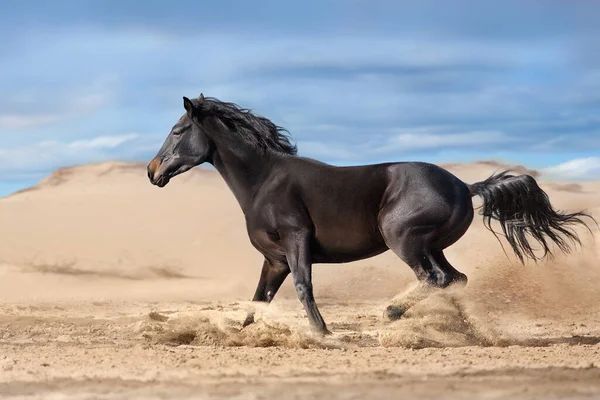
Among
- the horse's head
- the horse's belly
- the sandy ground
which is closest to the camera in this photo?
the sandy ground

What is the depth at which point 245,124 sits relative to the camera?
9.95m

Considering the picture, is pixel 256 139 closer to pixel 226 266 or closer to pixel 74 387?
pixel 74 387

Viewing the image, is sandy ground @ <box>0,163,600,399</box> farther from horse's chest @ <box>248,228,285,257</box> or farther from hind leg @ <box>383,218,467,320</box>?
horse's chest @ <box>248,228,285,257</box>

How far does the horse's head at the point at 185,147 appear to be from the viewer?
9.90 meters

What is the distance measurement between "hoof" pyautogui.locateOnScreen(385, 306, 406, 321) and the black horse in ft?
0.04

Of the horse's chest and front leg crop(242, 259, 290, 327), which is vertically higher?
the horse's chest

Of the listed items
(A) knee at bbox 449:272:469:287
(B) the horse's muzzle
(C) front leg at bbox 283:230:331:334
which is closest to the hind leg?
(A) knee at bbox 449:272:469:287

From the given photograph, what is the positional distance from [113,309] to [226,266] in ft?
20.7

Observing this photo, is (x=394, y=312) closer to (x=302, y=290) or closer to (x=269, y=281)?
(x=302, y=290)

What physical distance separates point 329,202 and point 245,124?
4.18ft

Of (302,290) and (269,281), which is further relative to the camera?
(269,281)

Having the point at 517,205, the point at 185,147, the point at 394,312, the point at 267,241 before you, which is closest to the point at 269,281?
the point at 267,241

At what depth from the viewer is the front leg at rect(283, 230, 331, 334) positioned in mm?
9133

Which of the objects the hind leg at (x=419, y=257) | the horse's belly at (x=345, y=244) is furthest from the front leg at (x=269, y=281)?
the hind leg at (x=419, y=257)
